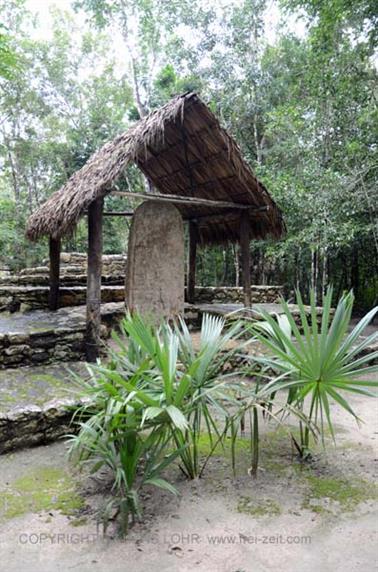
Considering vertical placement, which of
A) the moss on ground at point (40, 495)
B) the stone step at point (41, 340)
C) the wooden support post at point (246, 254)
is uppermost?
the wooden support post at point (246, 254)

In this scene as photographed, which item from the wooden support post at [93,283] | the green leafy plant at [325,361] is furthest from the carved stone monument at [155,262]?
the green leafy plant at [325,361]

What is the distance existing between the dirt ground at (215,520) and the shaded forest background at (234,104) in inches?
195

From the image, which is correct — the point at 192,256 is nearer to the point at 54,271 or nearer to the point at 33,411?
the point at 54,271

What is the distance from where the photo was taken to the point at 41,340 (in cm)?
455

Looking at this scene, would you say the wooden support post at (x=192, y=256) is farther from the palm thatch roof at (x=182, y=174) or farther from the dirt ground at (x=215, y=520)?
the dirt ground at (x=215, y=520)

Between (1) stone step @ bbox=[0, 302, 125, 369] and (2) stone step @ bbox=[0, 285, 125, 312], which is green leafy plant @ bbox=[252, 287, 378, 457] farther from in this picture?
(2) stone step @ bbox=[0, 285, 125, 312]

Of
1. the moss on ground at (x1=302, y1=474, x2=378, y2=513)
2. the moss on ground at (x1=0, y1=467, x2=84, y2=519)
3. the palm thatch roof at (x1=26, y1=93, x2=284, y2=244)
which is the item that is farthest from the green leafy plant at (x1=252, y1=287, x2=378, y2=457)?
the palm thatch roof at (x1=26, y1=93, x2=284, y2=244)

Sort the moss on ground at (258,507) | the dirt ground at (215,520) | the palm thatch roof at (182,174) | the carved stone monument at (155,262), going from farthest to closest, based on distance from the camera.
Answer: the carved stone monument at (155,262) → the palm thatch roof at (182,174) → the moss on ground at (258,507) → the dirt ground at (215,520)

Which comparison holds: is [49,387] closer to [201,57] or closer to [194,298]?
[194,298]

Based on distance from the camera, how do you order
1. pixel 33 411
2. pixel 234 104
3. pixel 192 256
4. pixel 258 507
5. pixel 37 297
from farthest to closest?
pixel 234 104 < pixel 192 256 < pixel 37 297 < pixel 33 411 < pixel 258 507

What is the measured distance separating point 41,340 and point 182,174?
3141 mm

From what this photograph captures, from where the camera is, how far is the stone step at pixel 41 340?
4348mm

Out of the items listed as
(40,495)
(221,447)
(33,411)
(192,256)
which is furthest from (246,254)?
(40,495)

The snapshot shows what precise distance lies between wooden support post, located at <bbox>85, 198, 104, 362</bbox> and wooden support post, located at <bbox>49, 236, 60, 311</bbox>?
68.2 inches
